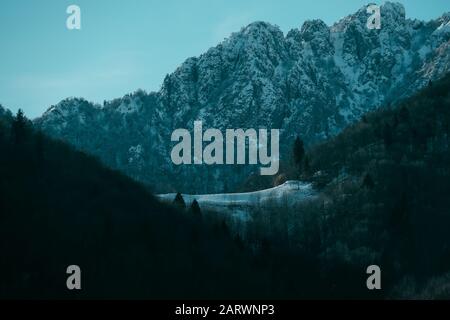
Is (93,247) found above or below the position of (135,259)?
above

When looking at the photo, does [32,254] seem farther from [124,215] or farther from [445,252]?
[445,252]

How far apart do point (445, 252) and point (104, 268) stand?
7998 cm

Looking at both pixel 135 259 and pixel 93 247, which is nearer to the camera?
pixel 93 247

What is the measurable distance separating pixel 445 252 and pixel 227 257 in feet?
165

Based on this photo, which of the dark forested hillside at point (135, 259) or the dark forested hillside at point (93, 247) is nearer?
the dark forested hillside at point (93, 247)

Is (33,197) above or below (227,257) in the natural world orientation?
above

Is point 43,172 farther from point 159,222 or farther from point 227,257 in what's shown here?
point 227,257

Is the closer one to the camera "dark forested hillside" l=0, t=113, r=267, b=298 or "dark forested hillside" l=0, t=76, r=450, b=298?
"dark forested hillside" l=0, t=113, r=267, b=298
